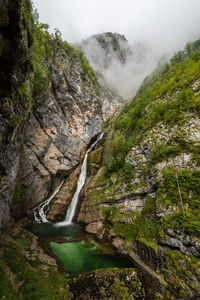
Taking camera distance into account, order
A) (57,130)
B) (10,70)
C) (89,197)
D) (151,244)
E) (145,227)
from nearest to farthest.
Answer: (10,70), (151,244), (145,227), (89,197), (57,130)

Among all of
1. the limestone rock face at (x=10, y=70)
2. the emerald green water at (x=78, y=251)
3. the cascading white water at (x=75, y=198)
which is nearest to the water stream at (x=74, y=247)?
the emerald green water at (x=78, y=251)

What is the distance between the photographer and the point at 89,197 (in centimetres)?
1856

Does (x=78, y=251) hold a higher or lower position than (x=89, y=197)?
lower

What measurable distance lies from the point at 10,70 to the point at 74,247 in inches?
541

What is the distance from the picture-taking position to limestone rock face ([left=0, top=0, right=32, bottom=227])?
5027 mm

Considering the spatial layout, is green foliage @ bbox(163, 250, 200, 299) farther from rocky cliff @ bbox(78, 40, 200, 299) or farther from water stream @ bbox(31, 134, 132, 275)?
water stream @ bbox(31, 134, 132, 275)

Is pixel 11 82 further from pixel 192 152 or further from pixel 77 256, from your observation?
pixel 192 152

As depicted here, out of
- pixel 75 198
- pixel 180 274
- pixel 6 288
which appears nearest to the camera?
pixel 6 288

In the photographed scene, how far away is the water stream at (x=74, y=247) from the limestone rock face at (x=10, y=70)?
19.2 feet

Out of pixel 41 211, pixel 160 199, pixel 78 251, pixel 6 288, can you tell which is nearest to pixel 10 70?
pixel 6 288

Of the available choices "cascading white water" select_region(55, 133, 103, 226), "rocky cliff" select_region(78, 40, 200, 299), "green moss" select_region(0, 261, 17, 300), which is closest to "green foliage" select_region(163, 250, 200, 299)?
"rocky cliff" select_region(78, 40, 200, 299)

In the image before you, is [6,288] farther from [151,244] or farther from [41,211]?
[41,211]

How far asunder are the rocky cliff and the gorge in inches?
2.9

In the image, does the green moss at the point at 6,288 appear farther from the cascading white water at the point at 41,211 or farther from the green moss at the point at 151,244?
the cascading white water at the point at 41,211
